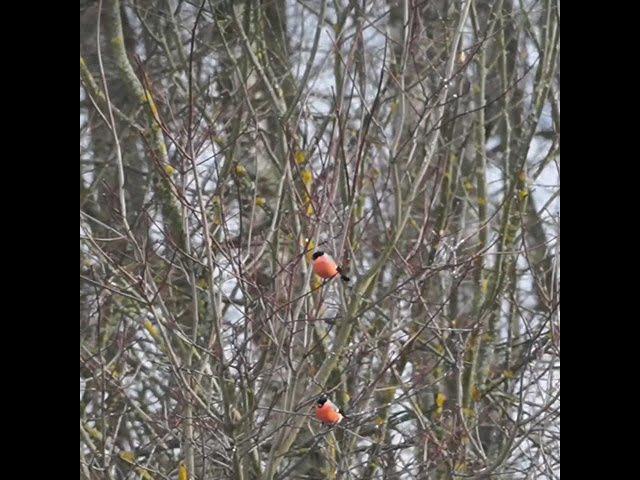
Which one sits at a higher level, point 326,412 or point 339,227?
point 339,227

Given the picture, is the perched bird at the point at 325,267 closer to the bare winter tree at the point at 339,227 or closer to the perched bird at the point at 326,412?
the perched bird at the point at 326,412

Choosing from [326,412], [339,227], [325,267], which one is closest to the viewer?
[325,267]

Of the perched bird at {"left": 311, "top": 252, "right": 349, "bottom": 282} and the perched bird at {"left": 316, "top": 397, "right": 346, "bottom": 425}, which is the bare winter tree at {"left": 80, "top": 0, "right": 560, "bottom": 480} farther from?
the perched bird at {"left": 311, "top": 252, "right": 349, "bottom": 282}

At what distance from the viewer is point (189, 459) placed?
404cm

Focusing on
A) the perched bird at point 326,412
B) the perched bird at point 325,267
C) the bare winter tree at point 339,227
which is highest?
the bare winter tree at point 339,227

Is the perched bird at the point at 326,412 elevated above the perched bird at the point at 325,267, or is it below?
below

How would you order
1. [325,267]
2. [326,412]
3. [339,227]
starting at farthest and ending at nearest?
1. [339,227]
2. [326,412]
3. [325,267]

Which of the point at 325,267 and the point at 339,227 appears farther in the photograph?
the point at 339,227

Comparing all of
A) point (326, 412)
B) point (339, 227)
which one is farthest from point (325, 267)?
point (339, 227)

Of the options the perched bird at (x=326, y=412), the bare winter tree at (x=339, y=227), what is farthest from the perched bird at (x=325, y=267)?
the bare winter tree at (x=339, y=227)

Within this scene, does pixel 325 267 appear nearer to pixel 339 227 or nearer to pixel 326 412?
pixel 326 412
